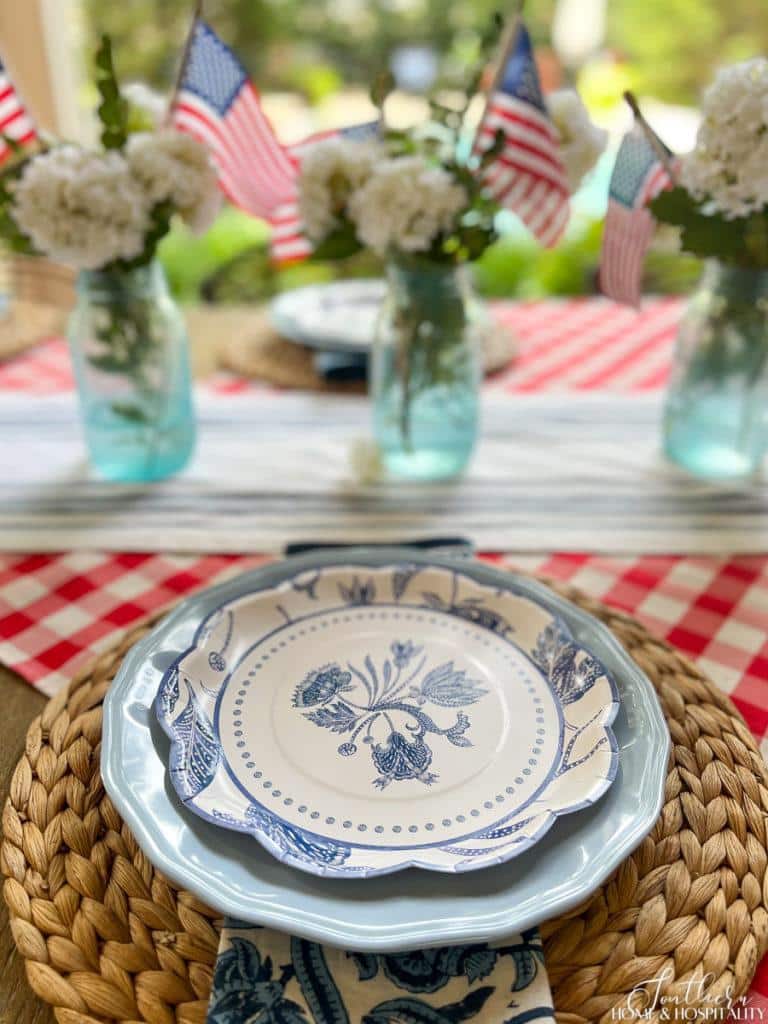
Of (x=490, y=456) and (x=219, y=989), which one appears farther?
(x=490, y=456)

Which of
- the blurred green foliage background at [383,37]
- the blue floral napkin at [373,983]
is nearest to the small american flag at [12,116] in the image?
the blue floral napkin at [373,983]

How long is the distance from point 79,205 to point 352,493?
0.42 metres

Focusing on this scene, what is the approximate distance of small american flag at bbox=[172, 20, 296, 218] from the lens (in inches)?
37.3

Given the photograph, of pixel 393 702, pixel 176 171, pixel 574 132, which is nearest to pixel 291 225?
pixel 176 171

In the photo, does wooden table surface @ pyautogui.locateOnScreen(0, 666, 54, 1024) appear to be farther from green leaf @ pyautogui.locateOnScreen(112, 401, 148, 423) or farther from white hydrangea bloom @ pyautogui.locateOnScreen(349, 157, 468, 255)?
white hydrangea bloom @ pyautogui.locateOnScreen(349, 157, 468, 255)

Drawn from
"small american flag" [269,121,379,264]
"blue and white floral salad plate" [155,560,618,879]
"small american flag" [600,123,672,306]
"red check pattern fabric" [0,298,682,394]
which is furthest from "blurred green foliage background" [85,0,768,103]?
"blue and white floral salad plate" [155,560,618,879]

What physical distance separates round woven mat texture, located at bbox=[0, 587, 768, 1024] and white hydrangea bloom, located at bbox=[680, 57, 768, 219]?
50 centimetres

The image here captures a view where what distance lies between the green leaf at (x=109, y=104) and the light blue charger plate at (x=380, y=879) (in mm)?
562

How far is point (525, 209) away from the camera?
898mm

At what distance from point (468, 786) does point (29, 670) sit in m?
0.40

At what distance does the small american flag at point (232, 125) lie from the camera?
3.11ft

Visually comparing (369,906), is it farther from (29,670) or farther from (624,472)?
(624,472)

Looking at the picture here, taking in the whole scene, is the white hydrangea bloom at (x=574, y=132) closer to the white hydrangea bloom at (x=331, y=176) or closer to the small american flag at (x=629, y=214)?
the small american flag at (x=629, y=214)

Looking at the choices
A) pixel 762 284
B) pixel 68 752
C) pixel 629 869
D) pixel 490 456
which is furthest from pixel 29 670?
pixel 762 284
